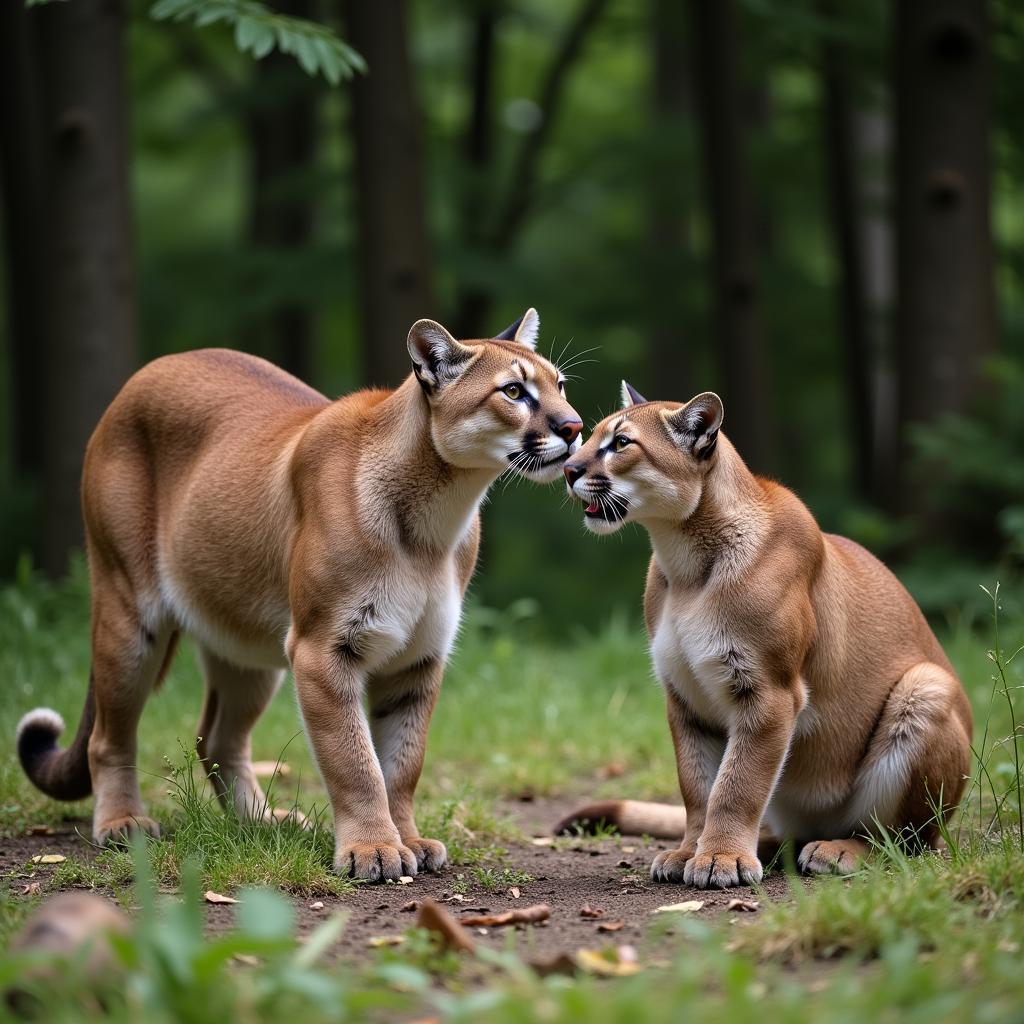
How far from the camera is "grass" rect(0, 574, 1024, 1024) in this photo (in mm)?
2967

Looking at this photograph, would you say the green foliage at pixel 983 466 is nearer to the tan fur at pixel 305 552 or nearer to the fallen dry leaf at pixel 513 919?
the tan fur at pixel 305 552

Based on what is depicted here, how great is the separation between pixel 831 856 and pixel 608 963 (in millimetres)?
1820

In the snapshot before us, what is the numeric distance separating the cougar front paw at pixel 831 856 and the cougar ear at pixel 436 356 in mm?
2321

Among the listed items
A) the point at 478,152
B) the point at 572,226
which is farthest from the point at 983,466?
the point at 572,226

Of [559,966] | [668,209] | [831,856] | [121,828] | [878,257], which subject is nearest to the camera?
[559,966]

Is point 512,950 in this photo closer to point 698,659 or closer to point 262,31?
point 698,659

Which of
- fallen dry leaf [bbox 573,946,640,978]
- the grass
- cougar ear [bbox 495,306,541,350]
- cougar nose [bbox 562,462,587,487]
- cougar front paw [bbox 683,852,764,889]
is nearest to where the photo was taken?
the grass

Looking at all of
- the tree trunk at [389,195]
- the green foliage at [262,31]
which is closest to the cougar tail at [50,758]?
the green foliage at [262,31]

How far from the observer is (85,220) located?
9266 mm

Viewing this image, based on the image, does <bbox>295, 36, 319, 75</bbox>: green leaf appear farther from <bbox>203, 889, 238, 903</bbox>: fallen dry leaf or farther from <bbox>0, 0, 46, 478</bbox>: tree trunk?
<bbox>0, 0, 46, 478</bbox>: tree trunk

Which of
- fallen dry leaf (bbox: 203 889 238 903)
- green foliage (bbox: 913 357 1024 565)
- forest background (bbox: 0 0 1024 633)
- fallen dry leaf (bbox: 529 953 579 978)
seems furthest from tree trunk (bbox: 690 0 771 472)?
fallen dry leaf (bbox: 529 953 579 978)

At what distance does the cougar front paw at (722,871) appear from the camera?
4.91 meters

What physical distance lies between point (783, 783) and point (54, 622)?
5.63 m

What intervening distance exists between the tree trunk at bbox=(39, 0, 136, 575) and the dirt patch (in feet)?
13.3
